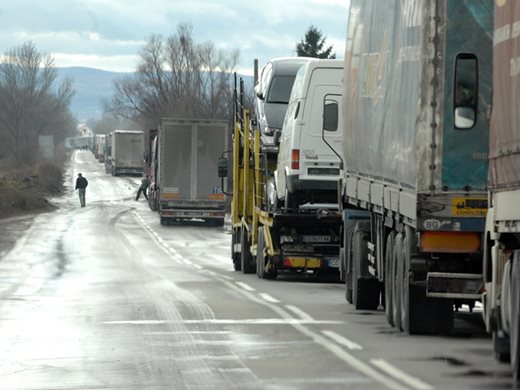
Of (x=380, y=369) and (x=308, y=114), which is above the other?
(x=308, y=114)

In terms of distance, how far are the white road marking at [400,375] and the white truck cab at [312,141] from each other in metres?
10.4

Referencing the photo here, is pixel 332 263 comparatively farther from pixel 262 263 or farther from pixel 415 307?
pixel 415 307

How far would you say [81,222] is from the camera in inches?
2083

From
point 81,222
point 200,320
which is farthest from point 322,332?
point 81,222

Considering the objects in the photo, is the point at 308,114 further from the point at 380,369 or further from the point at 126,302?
the point at 380,369

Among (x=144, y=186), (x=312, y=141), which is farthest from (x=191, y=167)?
(x=312, y=141)

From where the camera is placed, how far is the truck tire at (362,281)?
58.1 ft

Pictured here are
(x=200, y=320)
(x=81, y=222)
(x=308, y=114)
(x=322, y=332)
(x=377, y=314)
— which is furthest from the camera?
A: (x=81, y=222)

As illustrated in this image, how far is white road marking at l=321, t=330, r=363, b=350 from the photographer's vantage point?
43.1ft

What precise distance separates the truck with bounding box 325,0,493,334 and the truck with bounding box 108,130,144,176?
265ft

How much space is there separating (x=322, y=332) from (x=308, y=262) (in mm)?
9334

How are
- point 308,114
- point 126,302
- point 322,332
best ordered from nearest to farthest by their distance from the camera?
point 322,332
point 126,302
point 308,114

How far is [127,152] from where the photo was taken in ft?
327

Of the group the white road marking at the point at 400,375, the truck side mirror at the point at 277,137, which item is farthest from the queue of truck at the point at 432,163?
the truck side mirror at the point at 277,137
